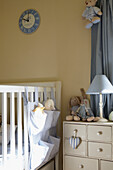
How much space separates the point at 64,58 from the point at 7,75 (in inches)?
32.4

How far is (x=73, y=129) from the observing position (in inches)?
75.8

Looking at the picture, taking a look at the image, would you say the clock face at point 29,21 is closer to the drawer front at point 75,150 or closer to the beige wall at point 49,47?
the beige wall at point 49,47

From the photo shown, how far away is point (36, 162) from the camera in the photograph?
5.89 ft

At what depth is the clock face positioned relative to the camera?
8.47ft

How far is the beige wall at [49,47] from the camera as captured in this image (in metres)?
2.35

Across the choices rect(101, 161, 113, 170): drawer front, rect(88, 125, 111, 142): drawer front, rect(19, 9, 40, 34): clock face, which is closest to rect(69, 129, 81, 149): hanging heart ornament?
rect(88, 125, 111, 142): drawer front

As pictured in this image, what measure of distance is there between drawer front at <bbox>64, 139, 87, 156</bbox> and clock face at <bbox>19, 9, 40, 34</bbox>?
1438 millimetres

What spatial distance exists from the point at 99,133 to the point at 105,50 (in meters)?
0.83

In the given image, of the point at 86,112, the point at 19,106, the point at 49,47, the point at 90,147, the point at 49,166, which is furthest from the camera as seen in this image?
the point at 49,47

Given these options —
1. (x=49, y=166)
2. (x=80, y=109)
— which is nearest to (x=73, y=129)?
(x=80, y=109)

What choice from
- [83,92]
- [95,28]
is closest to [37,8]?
[95,28]

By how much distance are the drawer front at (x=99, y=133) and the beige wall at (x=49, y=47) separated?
573 millimetres

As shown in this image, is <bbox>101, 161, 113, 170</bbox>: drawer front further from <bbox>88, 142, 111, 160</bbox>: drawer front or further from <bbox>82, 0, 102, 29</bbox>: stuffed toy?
<bbox>82, 0, 102, 29</bbox>: stuffed toy

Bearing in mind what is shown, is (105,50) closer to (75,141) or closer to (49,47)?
(49,47)
